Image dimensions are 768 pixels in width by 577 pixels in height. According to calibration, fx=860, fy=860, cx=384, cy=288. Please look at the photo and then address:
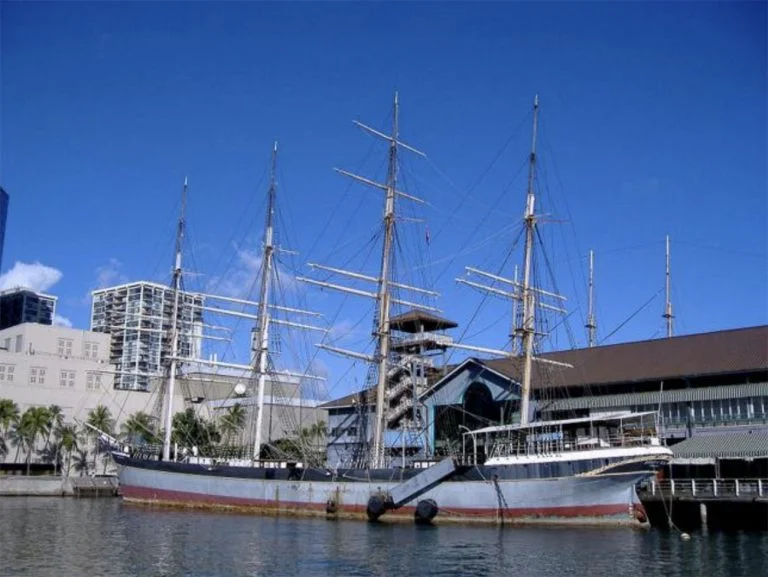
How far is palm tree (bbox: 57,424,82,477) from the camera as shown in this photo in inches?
3474

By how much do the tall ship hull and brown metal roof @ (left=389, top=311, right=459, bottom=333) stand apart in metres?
23.2

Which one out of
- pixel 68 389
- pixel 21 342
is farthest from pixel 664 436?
pixel 21 342

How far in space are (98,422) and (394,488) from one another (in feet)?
161

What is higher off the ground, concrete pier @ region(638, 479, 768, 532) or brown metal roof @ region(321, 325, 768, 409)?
brown metal roof @ region(321, 325, 768, 409)

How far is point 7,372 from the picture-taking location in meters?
91.9

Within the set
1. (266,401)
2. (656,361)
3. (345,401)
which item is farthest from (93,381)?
(656,361)

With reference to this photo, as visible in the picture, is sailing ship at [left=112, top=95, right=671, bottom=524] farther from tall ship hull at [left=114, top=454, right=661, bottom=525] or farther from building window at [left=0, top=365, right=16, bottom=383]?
building window at [left=0, top=365, right=16, bottom=383]

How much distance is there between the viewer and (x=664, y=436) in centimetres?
5659

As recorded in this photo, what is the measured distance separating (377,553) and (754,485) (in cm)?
2353

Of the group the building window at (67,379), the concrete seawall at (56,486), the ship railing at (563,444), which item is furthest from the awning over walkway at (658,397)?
the building window at (67,379)

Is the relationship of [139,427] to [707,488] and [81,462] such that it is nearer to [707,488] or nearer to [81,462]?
[81,462]

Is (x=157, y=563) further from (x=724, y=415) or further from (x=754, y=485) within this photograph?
(x=724, y=415)

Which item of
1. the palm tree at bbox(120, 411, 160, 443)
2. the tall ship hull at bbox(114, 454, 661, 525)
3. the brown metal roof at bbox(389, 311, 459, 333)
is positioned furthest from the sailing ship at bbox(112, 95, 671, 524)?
the palm tree at bbox(120, 411, 160, 443)

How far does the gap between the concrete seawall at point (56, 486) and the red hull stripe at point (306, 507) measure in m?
14.0
